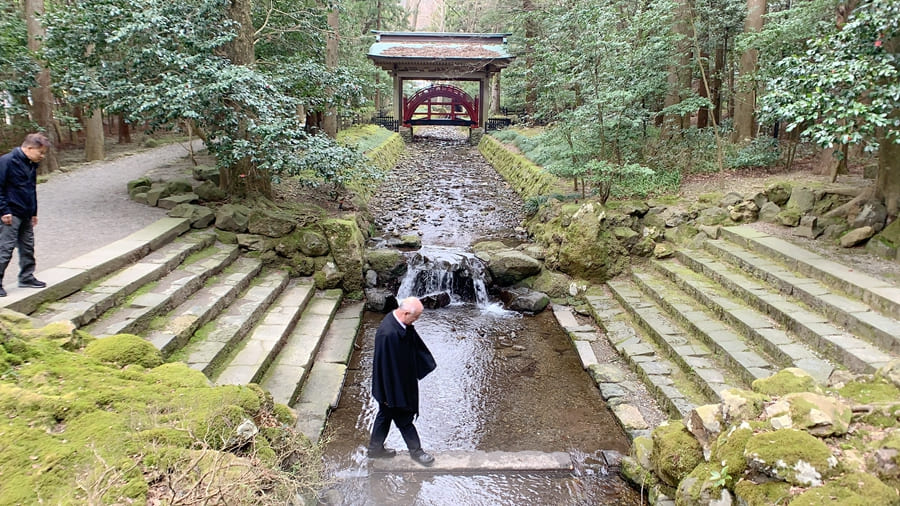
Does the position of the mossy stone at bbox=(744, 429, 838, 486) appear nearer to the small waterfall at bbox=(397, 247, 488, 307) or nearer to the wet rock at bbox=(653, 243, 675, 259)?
the wet rock at bbox=(653, 243, 675, 259)

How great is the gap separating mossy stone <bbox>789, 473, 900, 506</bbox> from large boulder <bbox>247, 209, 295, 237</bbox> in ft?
27.6

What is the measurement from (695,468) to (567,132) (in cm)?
913

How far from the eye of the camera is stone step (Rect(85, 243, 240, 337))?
5.86 m

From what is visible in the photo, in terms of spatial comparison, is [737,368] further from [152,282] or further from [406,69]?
[406,69]

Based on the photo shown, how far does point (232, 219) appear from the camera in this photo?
952 cm

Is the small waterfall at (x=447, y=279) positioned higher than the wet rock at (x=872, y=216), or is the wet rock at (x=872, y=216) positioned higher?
the wet rock at (x=872, y=216)

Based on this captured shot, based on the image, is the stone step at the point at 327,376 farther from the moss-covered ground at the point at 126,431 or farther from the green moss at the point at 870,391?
the green moss at the point at 870,391

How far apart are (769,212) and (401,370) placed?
8.01 meters

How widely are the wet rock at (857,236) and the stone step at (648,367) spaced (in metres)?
3.35

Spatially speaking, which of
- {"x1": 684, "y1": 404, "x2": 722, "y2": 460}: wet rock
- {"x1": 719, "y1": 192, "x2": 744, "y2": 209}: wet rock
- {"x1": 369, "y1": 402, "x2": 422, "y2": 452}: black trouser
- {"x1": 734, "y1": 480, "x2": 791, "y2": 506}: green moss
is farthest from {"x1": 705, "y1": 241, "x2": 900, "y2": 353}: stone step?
{"x1": 369, "y1": 402, "x2": 422, "y2": 452}: black trouser

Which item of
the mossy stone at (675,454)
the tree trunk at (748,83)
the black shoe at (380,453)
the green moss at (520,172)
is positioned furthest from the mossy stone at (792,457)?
the tree trunk at (748,83)

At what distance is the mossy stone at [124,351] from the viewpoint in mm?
4707

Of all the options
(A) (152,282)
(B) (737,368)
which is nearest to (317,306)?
(A) (152,282)

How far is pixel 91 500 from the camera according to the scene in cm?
252
